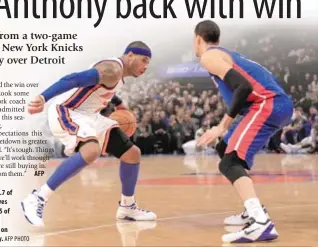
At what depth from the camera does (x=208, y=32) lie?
5.10m

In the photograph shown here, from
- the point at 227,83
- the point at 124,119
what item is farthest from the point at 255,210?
the point at 124,119

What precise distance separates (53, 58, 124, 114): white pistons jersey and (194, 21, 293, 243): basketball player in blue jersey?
0.83 meters

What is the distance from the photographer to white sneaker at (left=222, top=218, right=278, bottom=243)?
4.59 metres

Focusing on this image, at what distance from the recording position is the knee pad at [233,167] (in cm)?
479


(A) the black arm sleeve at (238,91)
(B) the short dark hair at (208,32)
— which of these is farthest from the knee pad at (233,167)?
(B) the short dark hair at (208,32)

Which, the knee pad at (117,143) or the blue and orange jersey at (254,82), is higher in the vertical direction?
the blue and orange jersey at (254,82)

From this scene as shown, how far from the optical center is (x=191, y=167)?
1230 cm

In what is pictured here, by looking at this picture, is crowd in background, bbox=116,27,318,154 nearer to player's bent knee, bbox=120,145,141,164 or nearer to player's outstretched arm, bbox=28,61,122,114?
player's bent knee, bbox=120,145,141,164

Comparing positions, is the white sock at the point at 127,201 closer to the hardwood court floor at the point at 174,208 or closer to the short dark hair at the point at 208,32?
the hardwood court floor at the point at 174,208

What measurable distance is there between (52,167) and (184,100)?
16.8 ft

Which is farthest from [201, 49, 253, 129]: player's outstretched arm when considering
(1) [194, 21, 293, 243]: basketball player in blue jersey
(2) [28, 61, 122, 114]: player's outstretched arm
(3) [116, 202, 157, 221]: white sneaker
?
(3) [116, 202, 157, 221]: white sneaker

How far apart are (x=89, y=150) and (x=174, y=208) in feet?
5.15

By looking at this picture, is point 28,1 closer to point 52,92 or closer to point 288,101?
point 52,92

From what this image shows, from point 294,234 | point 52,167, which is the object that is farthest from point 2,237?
point 52,167
